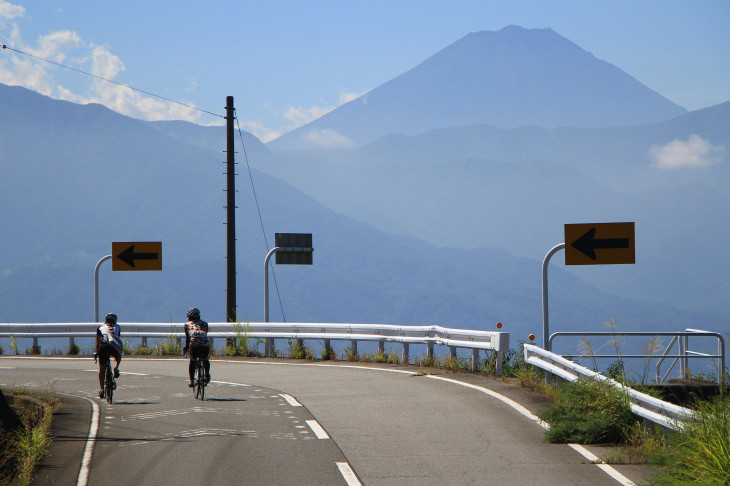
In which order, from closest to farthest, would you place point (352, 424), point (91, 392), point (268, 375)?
point (352, 424) < point (91, 392) < point (268, 375)

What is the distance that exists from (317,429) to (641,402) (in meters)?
3.90

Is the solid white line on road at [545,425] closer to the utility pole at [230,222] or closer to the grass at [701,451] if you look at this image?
the grass at [701,451]

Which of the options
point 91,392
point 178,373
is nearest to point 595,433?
point 91,392

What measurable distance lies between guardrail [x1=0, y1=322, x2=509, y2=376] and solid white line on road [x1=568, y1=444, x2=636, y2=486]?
767 centimetres

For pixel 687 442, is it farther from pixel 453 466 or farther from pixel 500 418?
pixel 500 418

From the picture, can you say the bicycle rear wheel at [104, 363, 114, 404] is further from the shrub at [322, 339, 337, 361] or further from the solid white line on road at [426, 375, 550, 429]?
the shrub at [322, 339, 337, 361]

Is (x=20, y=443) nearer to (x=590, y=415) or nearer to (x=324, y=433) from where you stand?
(x=324, y=433)

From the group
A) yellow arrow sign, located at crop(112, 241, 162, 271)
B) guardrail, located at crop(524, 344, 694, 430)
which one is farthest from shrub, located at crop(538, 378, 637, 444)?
yellow arrow sign, located at crop(112, 241, 162, 271)

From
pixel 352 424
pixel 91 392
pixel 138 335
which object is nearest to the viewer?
pixel 352 424

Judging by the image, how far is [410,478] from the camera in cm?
820

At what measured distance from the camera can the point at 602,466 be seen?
8781mm

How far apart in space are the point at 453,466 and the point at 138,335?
1914cm

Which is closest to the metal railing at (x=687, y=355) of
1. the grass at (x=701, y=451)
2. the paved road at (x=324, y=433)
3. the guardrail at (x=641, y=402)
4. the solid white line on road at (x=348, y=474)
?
the guardrail at (x=641, y=402)

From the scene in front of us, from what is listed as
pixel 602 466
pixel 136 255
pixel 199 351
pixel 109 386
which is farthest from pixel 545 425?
pixel 136 255
